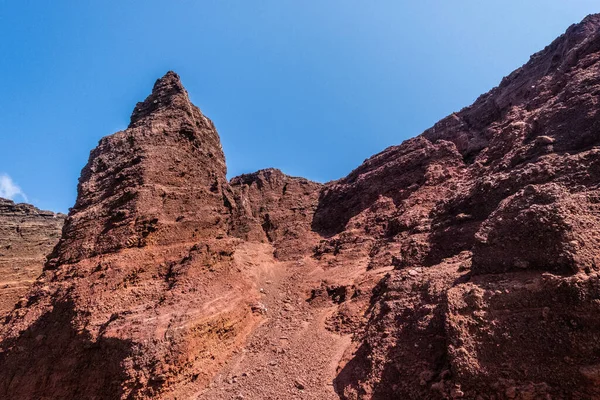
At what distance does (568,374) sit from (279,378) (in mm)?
6928

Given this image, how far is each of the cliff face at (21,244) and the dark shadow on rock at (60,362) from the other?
1965cm

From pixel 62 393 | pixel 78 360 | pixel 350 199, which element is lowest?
pixel 62 393

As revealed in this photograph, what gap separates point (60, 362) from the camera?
8852 mm

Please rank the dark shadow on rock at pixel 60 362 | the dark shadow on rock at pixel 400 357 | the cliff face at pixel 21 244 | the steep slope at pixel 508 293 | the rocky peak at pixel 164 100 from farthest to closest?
the cliff face at pixel 21 244, the rocky peak at pixel 164 100, the dark shadow on rock at pixel 60 362, the dark shadow on rock at pixel 400 357, the steep slope at pixel 508 293

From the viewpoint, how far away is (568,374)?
4.84 meters

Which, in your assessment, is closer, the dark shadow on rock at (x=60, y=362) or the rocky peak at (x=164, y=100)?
the dark shadow on rock at (x=60, y=362)

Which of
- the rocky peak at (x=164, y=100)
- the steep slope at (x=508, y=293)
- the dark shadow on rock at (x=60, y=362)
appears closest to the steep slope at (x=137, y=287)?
the dark shadow on rock at (x=60, y=362)

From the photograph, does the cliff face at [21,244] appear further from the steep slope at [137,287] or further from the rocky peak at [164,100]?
the rocky peak at [164,100]

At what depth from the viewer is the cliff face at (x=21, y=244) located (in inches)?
1035

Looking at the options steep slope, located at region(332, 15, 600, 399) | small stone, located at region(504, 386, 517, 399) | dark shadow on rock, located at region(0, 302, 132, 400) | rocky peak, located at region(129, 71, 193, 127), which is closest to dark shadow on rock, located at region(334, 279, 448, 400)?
steep slope, located at region(332, 15, 600, 399)

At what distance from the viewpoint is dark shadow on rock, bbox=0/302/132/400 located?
8070mm

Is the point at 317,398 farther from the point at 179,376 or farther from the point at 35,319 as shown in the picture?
the point at 35,319

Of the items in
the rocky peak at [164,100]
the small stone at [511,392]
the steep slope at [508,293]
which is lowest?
the small stone at [511,392]

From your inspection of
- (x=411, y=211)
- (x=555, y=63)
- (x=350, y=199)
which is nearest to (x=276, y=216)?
(x=350, y=199)
